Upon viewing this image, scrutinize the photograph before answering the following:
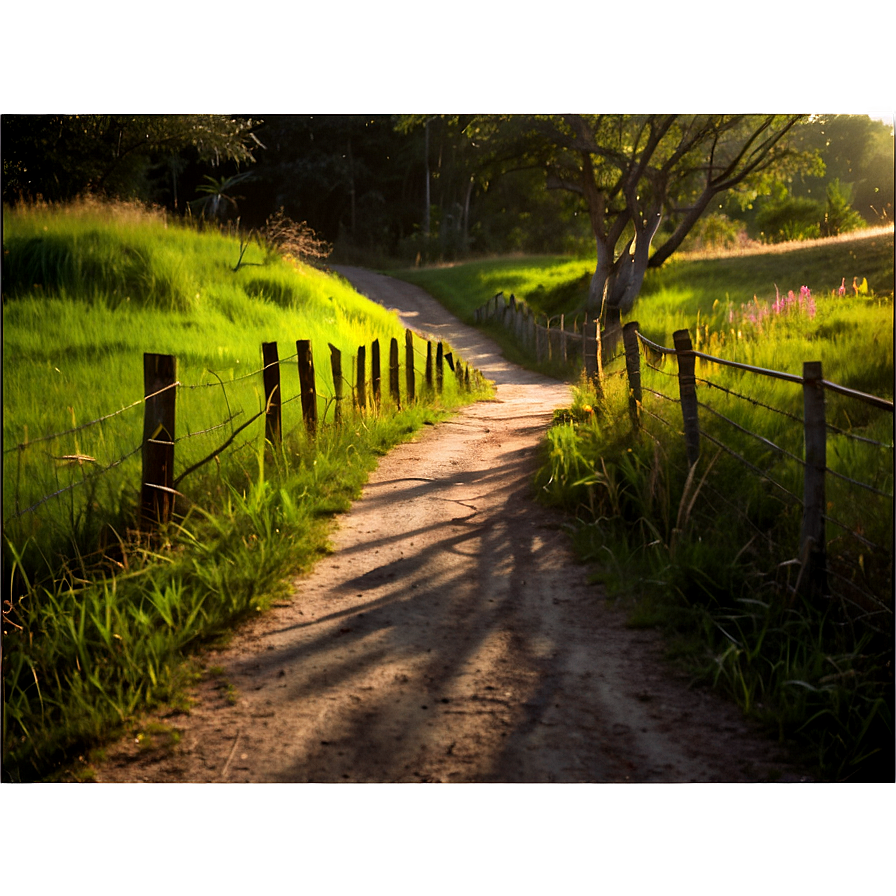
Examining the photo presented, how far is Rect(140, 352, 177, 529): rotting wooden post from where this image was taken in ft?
13.3

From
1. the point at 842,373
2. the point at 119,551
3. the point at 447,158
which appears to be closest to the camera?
the point at 119,551

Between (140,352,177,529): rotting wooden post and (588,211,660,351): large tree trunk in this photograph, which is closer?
(140,352,177,529): rotting wooden post

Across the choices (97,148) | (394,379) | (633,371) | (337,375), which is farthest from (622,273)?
(633,371)

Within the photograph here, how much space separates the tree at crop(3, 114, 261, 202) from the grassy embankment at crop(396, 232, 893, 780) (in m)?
4.00

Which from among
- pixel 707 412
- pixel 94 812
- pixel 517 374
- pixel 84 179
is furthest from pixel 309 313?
pixel 94 812

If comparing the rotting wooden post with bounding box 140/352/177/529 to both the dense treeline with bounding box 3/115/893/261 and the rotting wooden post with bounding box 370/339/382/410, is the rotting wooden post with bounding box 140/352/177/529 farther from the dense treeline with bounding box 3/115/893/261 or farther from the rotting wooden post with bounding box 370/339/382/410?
the rotting wooden post with bounding box 370/339/382/410

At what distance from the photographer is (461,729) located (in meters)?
2.82

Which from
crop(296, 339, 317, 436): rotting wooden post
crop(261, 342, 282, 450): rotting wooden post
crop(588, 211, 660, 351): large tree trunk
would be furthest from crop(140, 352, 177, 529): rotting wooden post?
crop(588, 211, 660, 351): large tree trunk

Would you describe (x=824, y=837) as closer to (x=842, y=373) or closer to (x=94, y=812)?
(x=94, y=812)

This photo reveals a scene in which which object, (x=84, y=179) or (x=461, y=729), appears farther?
(x=84, y=179)

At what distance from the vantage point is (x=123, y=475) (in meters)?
4.53

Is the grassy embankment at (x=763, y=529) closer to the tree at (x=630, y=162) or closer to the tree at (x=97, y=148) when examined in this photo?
the tree at (x=97, y=148)
